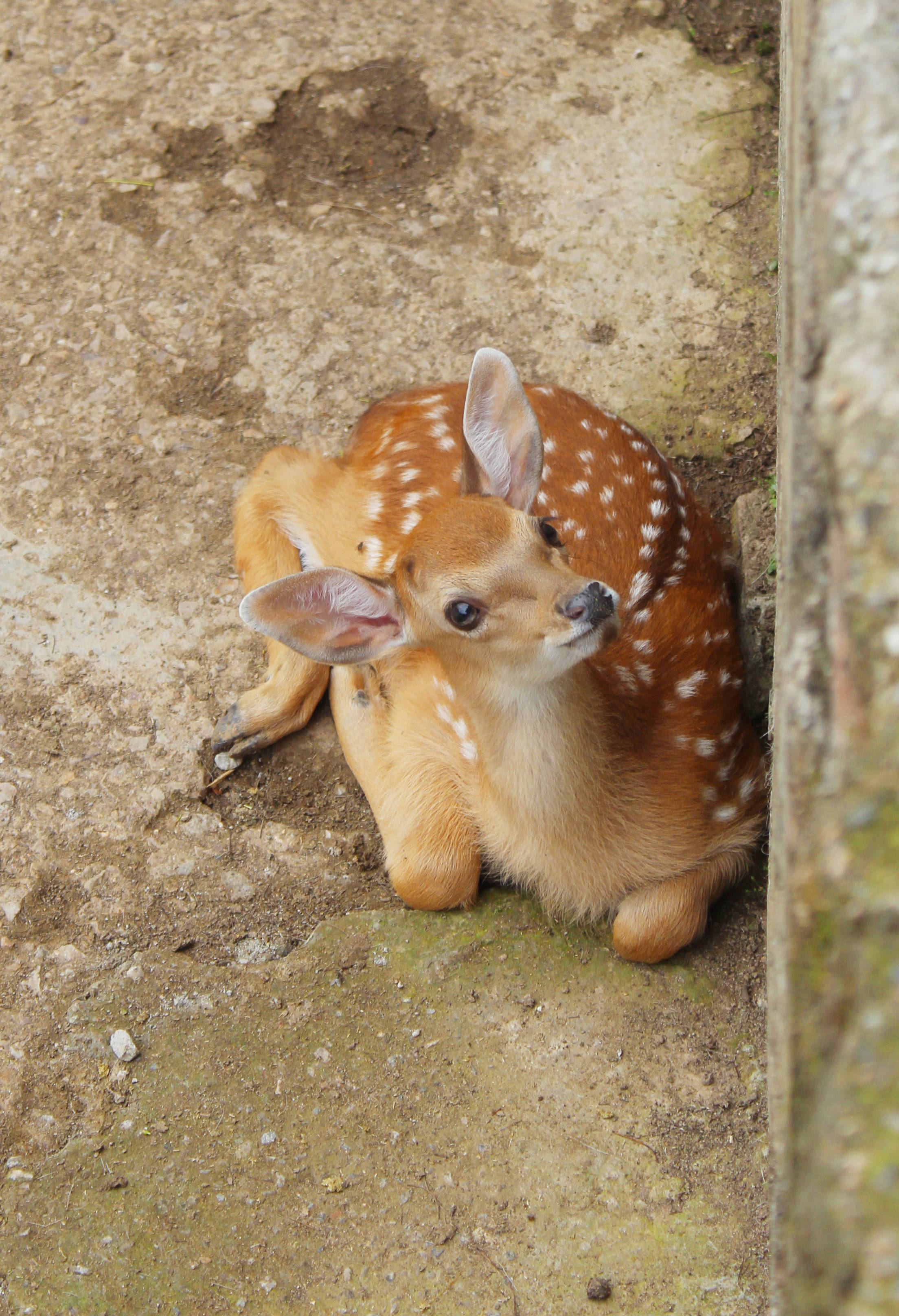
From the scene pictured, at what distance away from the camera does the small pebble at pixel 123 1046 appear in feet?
8.75

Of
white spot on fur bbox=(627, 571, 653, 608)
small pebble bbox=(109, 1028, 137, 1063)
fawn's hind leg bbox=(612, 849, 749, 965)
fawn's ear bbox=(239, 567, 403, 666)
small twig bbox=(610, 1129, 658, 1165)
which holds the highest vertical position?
fawn's ear bbox=(239, 567, 403, 666)

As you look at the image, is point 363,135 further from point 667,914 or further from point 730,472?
point 667,914

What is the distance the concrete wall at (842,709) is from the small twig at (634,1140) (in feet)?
4.06

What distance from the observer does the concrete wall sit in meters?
1.02

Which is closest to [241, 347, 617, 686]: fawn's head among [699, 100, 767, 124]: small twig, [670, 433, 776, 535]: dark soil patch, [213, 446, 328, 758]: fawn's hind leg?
[213, 446, 328, 758]: fawn's hind leg

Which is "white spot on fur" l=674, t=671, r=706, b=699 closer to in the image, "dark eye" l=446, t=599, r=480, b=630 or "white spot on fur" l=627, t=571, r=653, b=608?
"white spot on fur" l=627, t=571, r=653, b=608

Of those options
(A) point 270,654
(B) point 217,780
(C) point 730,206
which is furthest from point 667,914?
(C) point 730,206

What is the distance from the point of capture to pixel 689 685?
309 centimetres

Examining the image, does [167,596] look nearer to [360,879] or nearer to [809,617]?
[360,879]

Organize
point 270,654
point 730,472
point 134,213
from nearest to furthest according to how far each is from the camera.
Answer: point 270,654
point 730,472
point 134,213

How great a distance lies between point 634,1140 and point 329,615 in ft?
4.31

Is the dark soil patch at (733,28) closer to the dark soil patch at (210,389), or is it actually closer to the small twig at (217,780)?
the dark soil patch at (210,389)

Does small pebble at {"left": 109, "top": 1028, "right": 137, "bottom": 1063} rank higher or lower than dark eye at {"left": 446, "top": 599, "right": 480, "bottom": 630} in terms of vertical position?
lower

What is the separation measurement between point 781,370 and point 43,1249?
213 cm
